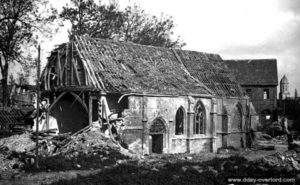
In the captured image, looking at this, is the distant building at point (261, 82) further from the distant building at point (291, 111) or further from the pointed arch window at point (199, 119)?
the pointed arch window at point (199, 119)

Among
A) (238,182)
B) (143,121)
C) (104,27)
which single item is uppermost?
(104,27)

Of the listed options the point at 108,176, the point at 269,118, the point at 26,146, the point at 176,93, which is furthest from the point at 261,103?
the point at 108,176

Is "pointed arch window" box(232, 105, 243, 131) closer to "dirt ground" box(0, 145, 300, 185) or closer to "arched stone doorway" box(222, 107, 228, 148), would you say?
"arched stone doorway" box(222, 107, 228, 148)

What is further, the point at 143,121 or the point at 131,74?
the point at 131,74

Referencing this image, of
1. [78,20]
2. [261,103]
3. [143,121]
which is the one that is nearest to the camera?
[143,121]

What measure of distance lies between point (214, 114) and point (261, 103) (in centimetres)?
2680

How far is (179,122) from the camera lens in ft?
107

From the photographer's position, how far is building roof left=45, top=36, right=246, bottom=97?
29.2 m

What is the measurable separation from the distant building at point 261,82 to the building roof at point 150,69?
18.3m

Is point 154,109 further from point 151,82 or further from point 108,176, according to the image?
point 108,176

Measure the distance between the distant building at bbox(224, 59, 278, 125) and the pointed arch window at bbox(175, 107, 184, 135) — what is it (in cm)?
2714

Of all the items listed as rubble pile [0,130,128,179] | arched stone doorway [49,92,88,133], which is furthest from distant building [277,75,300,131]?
rubble pile [0,130,128,179]

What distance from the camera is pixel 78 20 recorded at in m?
45.3

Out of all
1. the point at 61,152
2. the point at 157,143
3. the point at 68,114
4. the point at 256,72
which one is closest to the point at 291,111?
the point at 256,72
